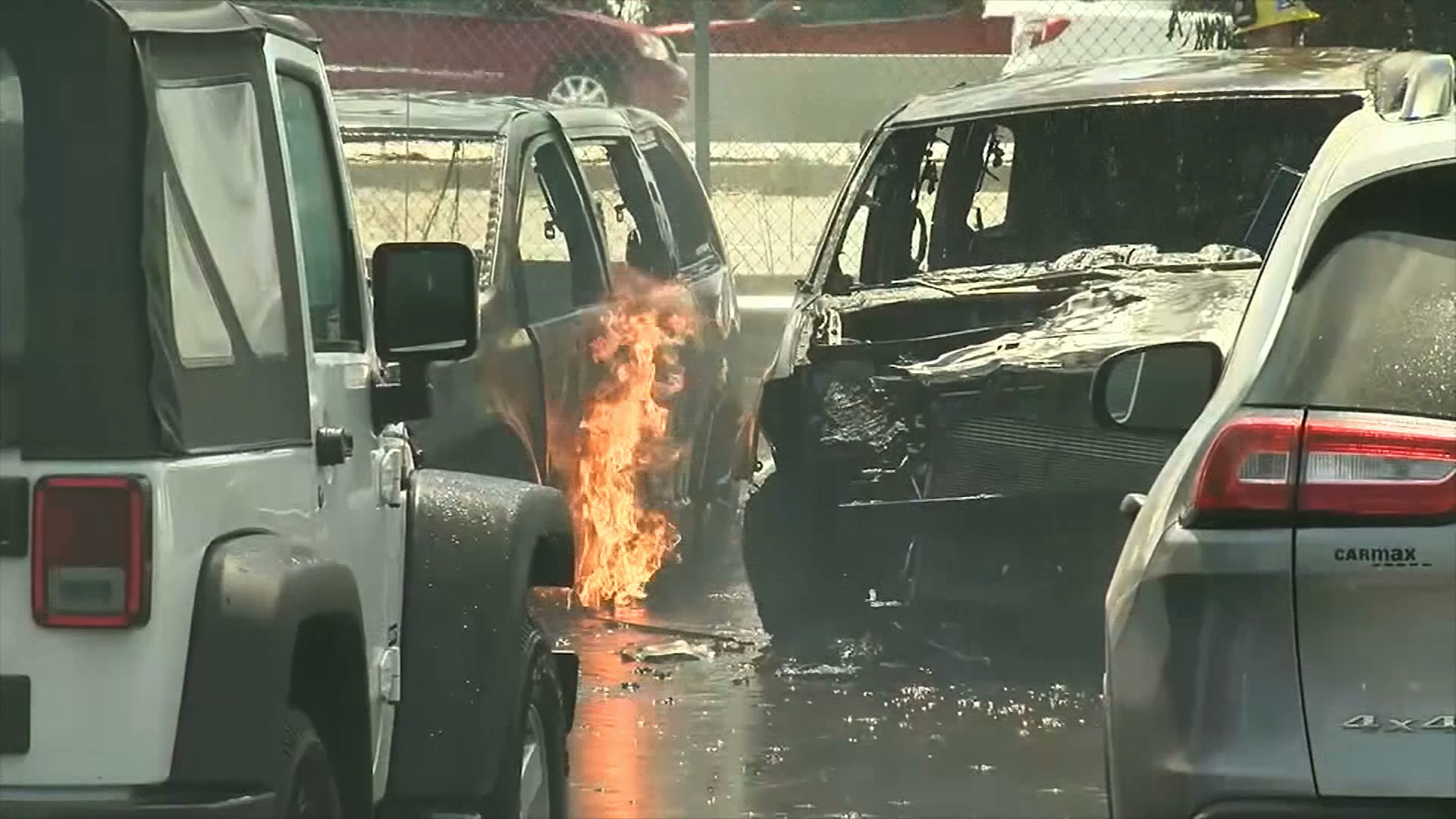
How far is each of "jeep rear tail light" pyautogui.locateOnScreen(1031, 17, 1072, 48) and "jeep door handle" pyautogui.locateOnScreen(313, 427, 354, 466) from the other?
10.5 metres

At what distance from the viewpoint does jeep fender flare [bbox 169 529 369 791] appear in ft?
12.8

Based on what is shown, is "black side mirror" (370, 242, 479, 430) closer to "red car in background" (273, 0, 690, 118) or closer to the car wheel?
"red car in background" (273, 0, 690, 118)

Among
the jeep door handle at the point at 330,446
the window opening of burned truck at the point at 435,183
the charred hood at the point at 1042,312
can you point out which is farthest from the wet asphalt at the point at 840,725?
the jeep door handle at the point at 330,446

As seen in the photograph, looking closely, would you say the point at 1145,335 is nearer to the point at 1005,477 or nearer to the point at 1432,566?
the point at 1005,477

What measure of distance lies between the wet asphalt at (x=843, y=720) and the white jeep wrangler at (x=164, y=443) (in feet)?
9.76

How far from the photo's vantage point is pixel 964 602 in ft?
28.5

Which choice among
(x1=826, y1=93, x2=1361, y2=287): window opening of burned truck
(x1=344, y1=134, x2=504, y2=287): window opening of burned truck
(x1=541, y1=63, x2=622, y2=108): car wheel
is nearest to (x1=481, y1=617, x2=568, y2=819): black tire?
(x1=344, y1=134, x2=504, y2=287): window opening of burned truck

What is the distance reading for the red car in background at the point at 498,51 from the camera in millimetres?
14703

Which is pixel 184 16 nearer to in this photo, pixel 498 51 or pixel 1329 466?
pixel 1329 466

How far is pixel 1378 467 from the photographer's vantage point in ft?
13.0

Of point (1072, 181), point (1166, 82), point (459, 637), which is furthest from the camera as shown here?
point (1166, 82)

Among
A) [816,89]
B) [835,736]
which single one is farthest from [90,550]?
[816,89]

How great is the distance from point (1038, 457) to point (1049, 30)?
682 cm

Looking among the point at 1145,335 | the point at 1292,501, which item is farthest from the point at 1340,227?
the point at 1145,335
